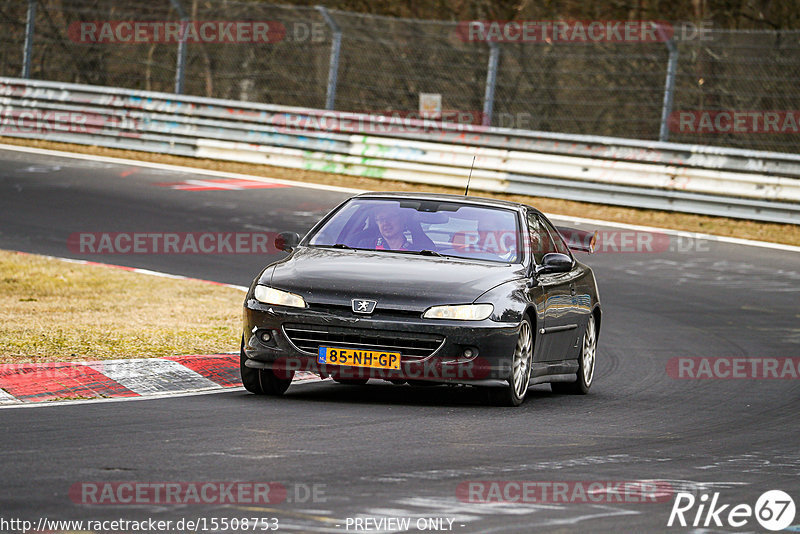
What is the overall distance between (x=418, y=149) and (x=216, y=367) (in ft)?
44.4

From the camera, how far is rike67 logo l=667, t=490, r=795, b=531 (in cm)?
593

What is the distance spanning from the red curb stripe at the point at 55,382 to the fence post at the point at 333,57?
1500 cm

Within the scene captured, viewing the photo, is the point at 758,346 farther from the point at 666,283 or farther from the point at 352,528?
the point at 352,528

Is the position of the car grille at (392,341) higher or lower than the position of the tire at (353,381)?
higher

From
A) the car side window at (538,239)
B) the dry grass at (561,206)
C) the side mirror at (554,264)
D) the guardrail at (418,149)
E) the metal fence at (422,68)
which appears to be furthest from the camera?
the metal fence at (422,68)

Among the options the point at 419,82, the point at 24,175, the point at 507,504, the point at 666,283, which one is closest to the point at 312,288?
the point at 507,504

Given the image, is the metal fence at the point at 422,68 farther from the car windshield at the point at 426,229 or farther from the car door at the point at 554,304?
the car windshield at the point at 426,229

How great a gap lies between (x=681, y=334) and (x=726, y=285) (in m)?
3.18

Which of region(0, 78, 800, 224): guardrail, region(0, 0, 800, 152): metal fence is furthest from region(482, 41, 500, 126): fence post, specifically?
region(0, 78, 800, 224): guardrail

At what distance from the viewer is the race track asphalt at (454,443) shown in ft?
19.2

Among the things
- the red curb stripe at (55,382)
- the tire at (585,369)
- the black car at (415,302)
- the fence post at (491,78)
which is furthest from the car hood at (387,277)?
the fence post at (491,78)

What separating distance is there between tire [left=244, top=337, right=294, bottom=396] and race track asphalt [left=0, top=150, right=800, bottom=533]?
11 cm
